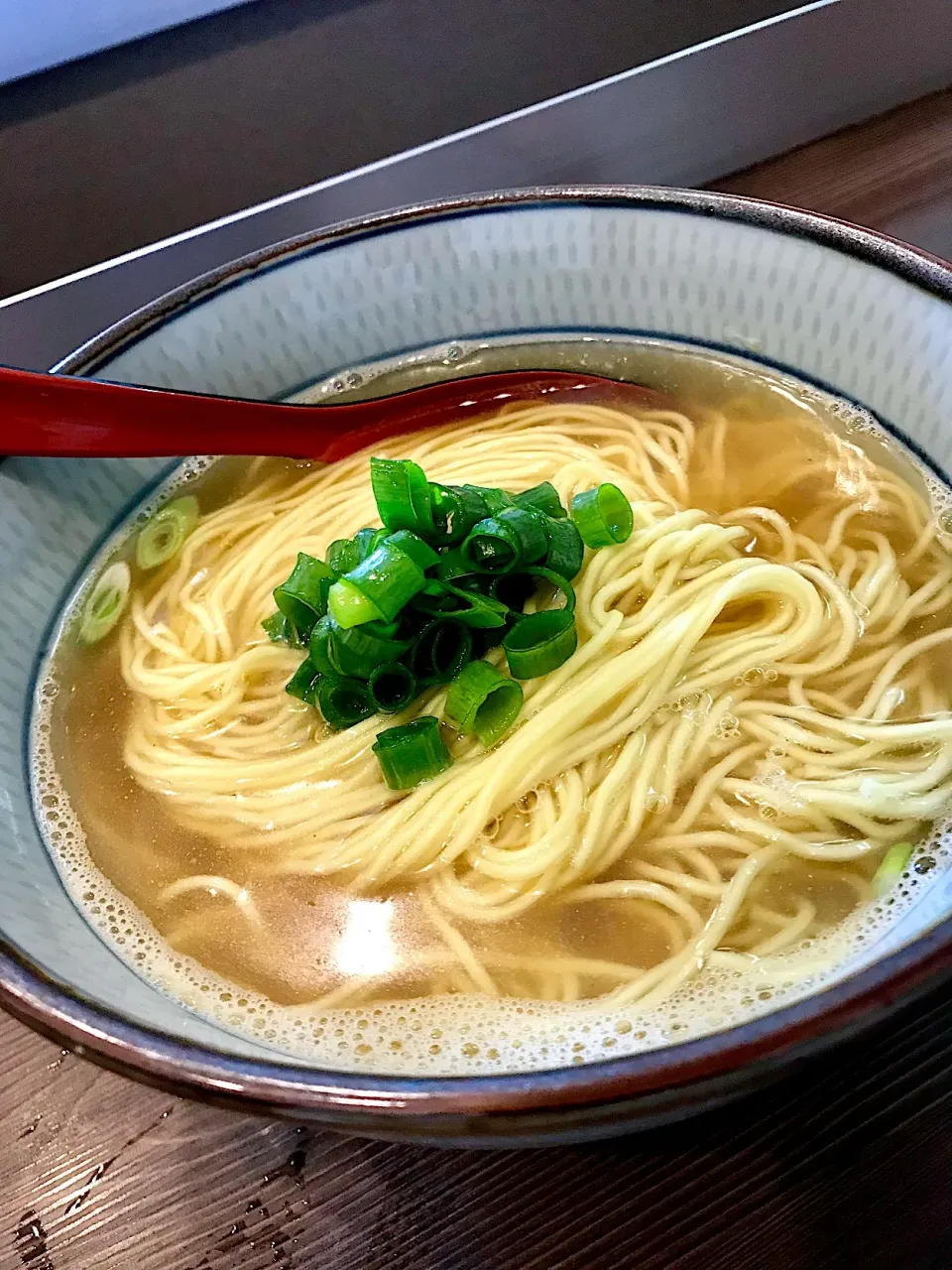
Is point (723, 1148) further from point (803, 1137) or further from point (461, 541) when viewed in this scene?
point (461, 541)

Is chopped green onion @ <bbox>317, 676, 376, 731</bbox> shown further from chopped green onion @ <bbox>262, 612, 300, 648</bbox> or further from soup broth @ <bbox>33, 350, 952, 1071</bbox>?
chopped green onion @ <bbox>262, 612, 300, 648</bbox>

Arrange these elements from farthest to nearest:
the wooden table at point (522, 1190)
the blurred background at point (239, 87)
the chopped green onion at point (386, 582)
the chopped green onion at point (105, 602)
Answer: the blurred background at point (239, 87)
the chopped green onion at point (105, 602)
the chopped green onion at point (386, 582)
the wooden table at point (522, 1190)

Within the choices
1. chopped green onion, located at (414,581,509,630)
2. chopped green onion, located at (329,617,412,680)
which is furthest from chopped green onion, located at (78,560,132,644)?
chopped green onion, located at (414,581,509,630)

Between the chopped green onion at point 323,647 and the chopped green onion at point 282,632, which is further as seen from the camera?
the chopped green onion at point 282,632

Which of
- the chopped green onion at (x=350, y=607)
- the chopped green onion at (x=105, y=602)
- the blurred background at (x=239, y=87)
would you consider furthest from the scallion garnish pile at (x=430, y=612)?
the blurred background at (x=239, y=87)

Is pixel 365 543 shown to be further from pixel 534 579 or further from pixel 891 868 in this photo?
pixel 891 868

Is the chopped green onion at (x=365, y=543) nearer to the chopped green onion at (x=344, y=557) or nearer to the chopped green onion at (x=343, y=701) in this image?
the chopped green onion at (x=344, y=557)
